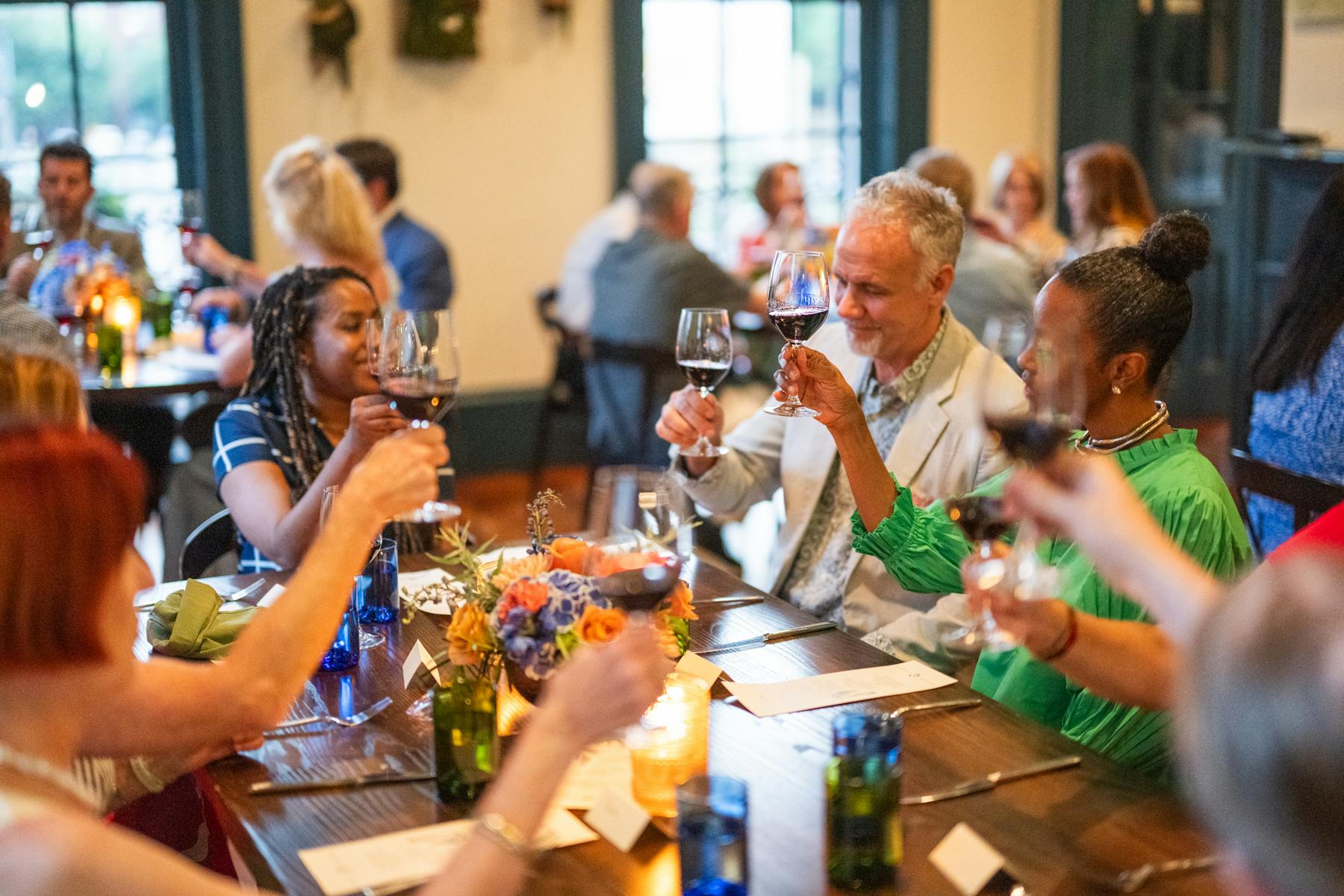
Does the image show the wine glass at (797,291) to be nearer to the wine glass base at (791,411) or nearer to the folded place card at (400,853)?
the wine glass base at (791,411)

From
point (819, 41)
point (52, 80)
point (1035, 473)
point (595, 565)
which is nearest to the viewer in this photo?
point (1035, 473)

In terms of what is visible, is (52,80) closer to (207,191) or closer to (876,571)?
(207,191)

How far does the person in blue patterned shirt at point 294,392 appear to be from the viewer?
2752 millimetres

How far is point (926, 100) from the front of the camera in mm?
7363

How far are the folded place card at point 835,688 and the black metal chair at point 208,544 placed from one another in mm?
1374

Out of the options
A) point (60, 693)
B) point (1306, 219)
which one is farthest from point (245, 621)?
point (1306, 219)

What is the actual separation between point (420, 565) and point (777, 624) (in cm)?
71

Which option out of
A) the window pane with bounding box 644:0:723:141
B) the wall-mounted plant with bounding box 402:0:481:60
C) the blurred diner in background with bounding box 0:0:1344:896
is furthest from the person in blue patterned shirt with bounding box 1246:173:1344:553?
the window pane with bounding box 644:0:723:141

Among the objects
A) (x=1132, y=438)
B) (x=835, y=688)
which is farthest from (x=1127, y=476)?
(x=835, y=688)

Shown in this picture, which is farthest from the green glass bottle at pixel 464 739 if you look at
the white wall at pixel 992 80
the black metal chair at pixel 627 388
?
the white wall at pixel 992 80

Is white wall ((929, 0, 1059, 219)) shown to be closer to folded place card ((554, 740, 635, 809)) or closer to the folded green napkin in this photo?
the folded green napkin

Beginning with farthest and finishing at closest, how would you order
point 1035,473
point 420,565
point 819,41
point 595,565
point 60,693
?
point 819,41, point 420,565, point 595,565, point 1035,473, point 60,693

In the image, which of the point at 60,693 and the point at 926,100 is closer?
the point at 60,693

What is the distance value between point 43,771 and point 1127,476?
1425mm
